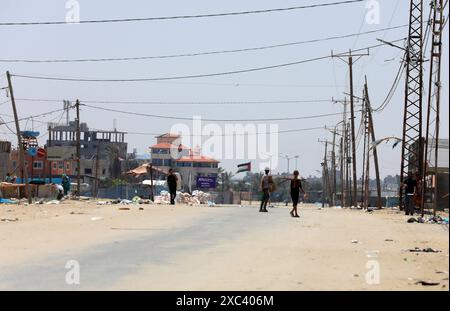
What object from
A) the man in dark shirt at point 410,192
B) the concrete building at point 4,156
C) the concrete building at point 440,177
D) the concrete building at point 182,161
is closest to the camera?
the man in dark shirt at point 410,192

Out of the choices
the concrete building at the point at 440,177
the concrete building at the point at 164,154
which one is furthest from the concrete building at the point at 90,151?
the concrete building at the point at 440,177

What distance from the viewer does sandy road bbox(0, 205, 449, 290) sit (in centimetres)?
1018

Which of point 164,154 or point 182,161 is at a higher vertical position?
point 164,154

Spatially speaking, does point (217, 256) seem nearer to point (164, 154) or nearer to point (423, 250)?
point (423, 250)

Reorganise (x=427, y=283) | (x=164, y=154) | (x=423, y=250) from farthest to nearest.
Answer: (x=164, y=154), (x=423, y=250), (x=427, y=283)

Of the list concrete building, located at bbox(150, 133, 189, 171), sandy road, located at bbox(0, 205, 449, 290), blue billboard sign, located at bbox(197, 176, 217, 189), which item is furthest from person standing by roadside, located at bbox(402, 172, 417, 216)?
concrete building, located at bbox(150, 133, 189, 171)

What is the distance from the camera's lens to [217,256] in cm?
1324

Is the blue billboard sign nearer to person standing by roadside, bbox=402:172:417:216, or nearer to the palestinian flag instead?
the palestinian flag

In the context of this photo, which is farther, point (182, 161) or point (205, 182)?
point (182, 161)

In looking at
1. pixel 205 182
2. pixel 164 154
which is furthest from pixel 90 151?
pixel 205 182

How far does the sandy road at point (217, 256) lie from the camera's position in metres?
10.2

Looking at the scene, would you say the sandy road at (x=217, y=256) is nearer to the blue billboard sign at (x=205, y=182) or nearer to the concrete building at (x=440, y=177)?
the concrete building at (x=440, y=177)
